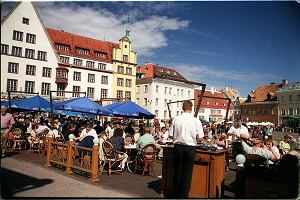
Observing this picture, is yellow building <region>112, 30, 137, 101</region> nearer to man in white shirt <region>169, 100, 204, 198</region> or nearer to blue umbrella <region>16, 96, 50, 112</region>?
blue umbrella <region>16, 96, 50, 112</region>

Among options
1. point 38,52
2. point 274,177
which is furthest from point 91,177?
point 38,52

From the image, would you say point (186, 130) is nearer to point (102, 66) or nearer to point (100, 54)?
point (102, 66)

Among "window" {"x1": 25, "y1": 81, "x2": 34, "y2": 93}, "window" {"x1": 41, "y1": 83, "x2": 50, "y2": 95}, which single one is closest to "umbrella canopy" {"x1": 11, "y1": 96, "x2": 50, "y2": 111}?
"window" {"x1": 25, "y1": 81, "x2": 34, "y2": 93}

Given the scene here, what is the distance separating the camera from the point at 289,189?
5.56 metres

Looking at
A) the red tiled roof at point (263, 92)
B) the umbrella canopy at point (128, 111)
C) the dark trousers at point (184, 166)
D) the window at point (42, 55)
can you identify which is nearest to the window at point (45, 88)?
the window at point (42, 55)

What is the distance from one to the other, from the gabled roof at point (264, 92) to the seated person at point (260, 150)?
73275 millimetres

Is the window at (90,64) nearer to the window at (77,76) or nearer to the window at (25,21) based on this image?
the window at (77,76)

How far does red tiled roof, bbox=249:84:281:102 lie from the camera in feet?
260

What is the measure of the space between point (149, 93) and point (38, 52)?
2410 cm

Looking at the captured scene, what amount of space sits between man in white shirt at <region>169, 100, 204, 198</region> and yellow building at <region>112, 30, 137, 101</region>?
2028 inches

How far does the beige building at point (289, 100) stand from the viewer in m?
71.5

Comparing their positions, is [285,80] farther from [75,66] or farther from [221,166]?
[221,166]

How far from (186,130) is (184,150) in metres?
0.39

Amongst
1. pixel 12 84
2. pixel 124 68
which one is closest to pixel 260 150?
pixel 12 84
